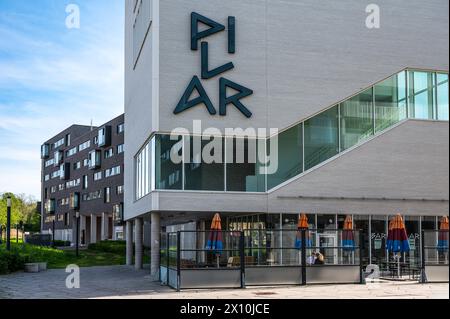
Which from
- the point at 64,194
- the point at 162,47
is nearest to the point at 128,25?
the point at 162,47

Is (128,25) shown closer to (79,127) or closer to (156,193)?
(156,193)

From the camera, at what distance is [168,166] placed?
2939cm

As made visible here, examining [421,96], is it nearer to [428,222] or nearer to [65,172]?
[428,222]

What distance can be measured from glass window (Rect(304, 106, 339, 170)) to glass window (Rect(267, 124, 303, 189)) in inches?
15.9

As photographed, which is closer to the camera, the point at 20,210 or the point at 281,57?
the point at 281,57

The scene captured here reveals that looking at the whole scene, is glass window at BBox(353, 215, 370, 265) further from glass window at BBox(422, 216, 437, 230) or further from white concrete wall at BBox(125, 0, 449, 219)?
glass window at BBox(422, 216, 437, 230)

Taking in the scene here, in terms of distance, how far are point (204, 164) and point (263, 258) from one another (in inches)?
266

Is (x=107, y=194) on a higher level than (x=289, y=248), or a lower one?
higher

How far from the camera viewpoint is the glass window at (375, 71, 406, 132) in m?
31.5

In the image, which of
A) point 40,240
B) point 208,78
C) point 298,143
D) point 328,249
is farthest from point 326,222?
point 40,240

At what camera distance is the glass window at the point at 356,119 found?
3117cm

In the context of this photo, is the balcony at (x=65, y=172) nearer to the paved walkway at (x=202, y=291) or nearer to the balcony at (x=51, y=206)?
the balcony at (x=51, y=206)

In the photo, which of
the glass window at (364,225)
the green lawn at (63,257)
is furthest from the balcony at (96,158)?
the glass window at (364,225)
